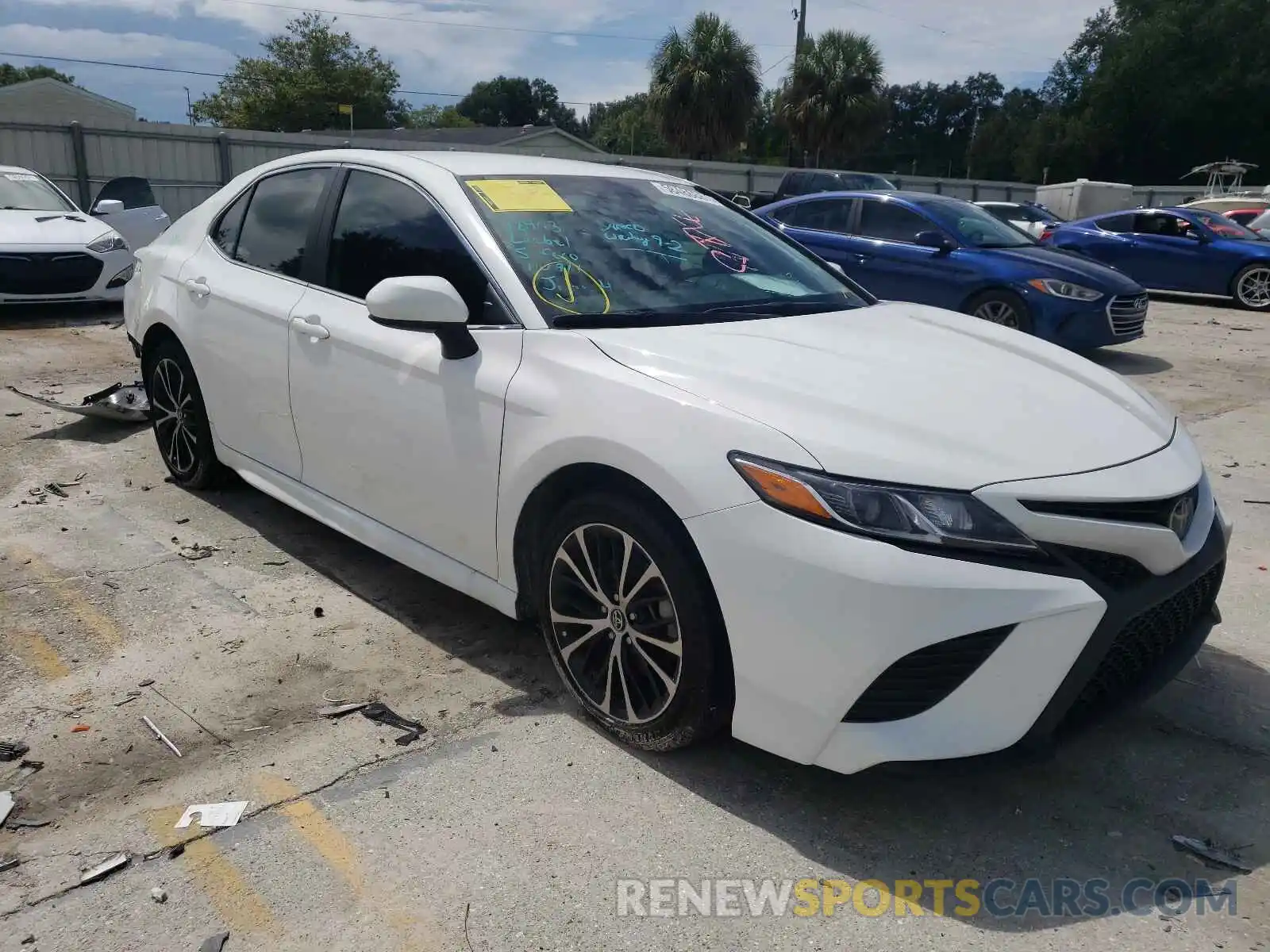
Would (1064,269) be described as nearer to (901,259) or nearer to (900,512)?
(901,259)

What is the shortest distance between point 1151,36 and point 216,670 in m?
60.3

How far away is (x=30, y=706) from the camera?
3162 mm

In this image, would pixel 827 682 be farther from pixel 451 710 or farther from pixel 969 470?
pixel 451 710

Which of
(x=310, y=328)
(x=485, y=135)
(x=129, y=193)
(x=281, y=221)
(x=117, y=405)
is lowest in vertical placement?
(x=117, y=405)

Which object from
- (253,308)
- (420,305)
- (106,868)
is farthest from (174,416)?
(106,868)

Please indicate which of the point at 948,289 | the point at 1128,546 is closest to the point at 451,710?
the point at 1128,546

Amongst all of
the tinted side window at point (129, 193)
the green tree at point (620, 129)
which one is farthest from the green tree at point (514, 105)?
the tinted side window at point (129, 193)

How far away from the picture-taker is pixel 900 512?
2.34m

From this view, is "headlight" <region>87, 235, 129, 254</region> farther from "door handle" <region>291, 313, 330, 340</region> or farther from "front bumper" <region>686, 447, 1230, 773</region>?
"front bumper" <region>686, 447, 1230, 773</region>

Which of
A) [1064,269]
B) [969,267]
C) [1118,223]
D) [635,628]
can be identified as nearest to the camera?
[635,628]

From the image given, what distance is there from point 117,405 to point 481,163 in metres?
3.56

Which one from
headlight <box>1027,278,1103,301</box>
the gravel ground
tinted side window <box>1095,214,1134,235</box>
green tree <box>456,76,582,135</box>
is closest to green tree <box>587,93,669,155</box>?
green tree <box>456,76,582,135</box>

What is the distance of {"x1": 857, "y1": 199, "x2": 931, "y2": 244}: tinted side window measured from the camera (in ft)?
33.0

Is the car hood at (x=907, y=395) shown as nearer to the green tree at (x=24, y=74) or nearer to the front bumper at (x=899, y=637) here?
the front bumper at (x=899, y=637)
